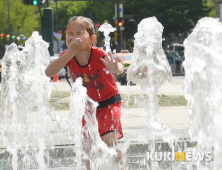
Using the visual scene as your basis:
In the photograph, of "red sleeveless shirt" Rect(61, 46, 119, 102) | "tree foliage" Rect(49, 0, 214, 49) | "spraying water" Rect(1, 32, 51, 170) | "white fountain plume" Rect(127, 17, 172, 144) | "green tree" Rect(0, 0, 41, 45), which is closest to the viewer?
"red sleeveless shirt" Rect(61, 46, 119, 102)

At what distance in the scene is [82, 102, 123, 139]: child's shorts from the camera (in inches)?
134

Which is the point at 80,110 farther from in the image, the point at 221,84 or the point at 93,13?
the point at 93,13

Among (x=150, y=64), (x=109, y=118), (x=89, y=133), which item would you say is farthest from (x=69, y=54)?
(x=150, y=64)

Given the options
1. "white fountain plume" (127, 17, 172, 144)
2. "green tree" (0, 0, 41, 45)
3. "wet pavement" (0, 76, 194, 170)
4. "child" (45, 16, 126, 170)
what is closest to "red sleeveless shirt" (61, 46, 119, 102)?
"child" (45, 16, 126, 170)

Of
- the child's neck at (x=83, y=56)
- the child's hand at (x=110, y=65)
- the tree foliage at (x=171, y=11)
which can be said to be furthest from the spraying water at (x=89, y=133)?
the tree foliage at (x=171, y=11)

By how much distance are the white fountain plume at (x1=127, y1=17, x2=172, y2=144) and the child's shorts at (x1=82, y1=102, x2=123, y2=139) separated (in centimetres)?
86

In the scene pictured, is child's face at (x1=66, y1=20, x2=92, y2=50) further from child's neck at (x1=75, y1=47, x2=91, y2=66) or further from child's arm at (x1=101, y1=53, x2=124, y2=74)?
child's arm at (x1=101, y1=53, x2=124, y2=74)

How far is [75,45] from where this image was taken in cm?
321

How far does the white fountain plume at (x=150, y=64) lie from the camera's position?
173 inches

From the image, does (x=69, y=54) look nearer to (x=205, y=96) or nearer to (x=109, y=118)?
(x=109, y=118)

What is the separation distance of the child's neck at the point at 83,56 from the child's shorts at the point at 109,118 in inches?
16.8

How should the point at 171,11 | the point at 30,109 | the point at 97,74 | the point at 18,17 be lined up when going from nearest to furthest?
the point at 97,74 → the point at 30,109 → the point at 171,11 → the point at 18,17

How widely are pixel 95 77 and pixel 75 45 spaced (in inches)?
14.5

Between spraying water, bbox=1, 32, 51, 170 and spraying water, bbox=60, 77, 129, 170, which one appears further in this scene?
spraying water, bbox=1, 32, 51, 170
